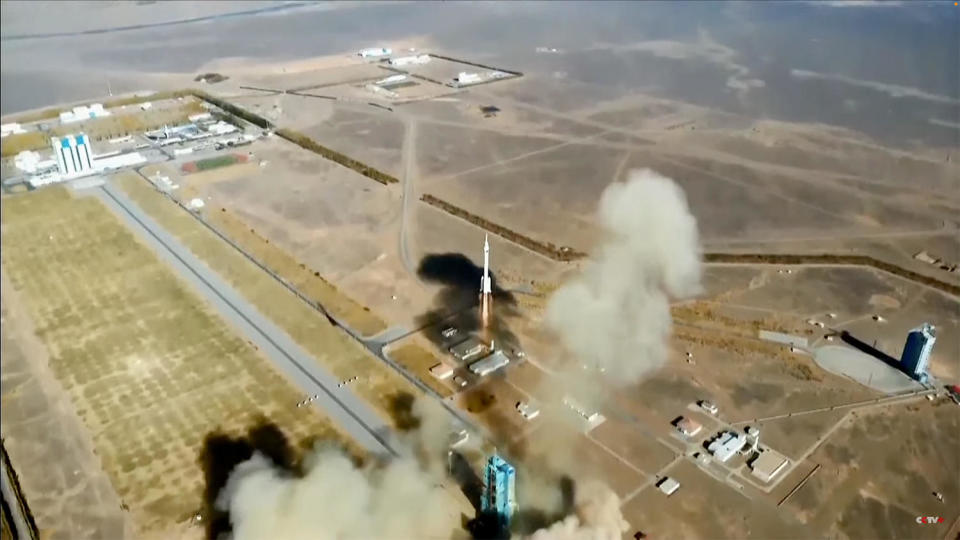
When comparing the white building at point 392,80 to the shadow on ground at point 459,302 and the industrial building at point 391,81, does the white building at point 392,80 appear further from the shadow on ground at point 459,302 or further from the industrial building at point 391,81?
the shadow on ground at point 459,302

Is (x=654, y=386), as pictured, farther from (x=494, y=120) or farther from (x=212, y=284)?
(x=494, y=120)

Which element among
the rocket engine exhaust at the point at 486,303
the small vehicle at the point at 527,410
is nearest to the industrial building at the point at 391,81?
the rocket engine exhaust at the point at 486,303

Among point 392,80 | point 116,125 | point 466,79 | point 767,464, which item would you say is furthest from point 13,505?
point 466,79

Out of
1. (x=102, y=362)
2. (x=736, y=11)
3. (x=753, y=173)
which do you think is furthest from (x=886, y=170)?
(x=736, y=11)

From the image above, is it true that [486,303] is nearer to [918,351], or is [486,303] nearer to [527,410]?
[527,410]

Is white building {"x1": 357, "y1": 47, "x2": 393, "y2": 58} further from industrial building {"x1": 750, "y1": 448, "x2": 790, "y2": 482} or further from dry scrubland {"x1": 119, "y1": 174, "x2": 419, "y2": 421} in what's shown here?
industrial building {"x1": 750, "y1": 448, "x2": 790, "y2": 482}

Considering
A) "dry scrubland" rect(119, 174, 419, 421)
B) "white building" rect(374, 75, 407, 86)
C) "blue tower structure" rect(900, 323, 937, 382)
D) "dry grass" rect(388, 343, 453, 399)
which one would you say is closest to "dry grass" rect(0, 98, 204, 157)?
"dry scrubland" rect(119, 174, 419, 421)
